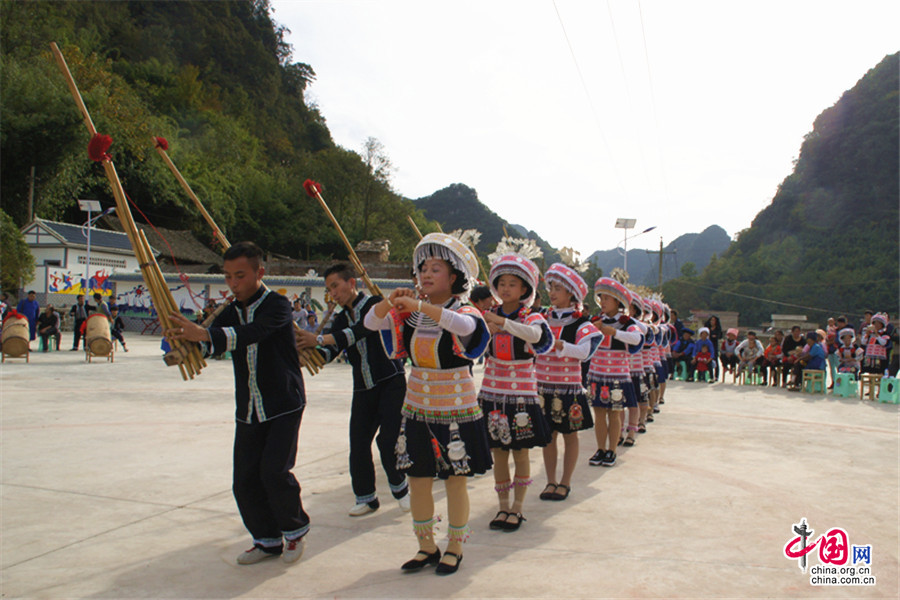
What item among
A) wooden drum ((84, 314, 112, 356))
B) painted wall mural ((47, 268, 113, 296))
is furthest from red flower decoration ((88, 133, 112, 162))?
painted wall mural ((47, 268, 113, 296))

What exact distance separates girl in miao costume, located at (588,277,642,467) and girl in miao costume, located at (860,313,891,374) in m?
10.9

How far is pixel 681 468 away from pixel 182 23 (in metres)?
81.2

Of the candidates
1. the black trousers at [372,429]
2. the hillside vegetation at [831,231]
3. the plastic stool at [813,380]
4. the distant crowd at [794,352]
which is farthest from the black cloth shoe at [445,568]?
the hillside vegetation at [831,231]

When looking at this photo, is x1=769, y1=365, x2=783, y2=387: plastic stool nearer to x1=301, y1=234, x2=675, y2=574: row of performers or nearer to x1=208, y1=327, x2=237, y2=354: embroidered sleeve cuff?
x1=301, y1=234, x2=675, y2=574: row of performers

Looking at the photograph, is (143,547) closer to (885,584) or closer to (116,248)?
(885,584)

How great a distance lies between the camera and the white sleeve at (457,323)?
3416 millimetres

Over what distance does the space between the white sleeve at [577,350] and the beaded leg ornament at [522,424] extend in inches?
22.7

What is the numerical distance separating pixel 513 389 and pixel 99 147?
2.98 meters

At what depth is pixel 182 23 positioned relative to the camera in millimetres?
73375

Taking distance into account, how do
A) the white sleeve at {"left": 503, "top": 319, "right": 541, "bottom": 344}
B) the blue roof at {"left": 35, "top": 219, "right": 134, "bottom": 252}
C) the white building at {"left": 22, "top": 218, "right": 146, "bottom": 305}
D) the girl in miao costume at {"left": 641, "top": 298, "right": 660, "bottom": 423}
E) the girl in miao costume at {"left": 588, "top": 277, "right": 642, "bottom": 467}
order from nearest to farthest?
the white sleeve at {"left": 503, "top": 319, "right": 541, "bottom": 344} < the girl in miao costume at {"left": 588, "top": 277, "right": 642, "bottom": 467} < the girl in miao costume at {"left": 641, "top": 298, "right": 660, "bottom": 423} < the white building at {"left": 22, "top": 218, "right": 146, "bottom": 305} < the blue roof at {"left": 35, "top": 219, "right": 134, "bottom": 252}

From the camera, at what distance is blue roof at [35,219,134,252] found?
30.1 m

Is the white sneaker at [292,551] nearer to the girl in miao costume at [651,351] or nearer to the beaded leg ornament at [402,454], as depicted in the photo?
the beaded leg ornament at [402,454]

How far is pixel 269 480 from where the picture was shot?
12.0ft

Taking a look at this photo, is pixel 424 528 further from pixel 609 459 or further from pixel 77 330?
pixel 77 330
